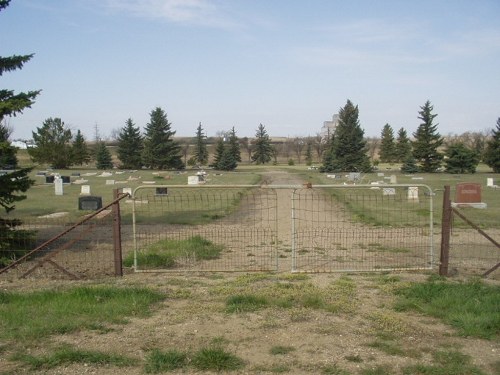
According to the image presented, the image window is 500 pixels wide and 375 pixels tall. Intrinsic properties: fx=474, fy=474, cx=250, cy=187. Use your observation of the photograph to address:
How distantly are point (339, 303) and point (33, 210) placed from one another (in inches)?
632

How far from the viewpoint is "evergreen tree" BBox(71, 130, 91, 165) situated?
69062 millimetres

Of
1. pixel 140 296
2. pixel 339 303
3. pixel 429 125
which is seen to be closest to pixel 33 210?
pixel 140 296

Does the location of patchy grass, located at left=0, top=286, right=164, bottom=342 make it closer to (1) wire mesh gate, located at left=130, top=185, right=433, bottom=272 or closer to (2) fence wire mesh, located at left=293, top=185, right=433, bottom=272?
(1) wire mesh gate, located at left=130, top=185, right=433, bottom=272

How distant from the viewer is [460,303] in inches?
239

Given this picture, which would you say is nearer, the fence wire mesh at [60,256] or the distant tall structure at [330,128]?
the fence wire mesh at [60,256]

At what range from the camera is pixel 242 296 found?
6.36 meters

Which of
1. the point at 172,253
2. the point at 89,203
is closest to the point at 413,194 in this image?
the point at 89,203

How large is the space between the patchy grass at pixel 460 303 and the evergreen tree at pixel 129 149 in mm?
65928

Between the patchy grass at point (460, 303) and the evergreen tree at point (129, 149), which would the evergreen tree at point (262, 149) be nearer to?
the evergreen tree at point (129, 149)

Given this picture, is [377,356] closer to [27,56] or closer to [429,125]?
[27,56]

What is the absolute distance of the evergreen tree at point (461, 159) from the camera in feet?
181

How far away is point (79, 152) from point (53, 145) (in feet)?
13.4

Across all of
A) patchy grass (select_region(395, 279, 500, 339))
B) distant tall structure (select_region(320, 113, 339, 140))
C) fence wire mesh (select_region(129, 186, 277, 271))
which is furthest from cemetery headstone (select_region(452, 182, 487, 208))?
distant tall structure (select_region(320, 113, 339, 140))

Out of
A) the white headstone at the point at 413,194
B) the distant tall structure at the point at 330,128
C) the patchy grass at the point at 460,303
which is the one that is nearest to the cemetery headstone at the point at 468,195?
the white headstone at the point at 413,194
